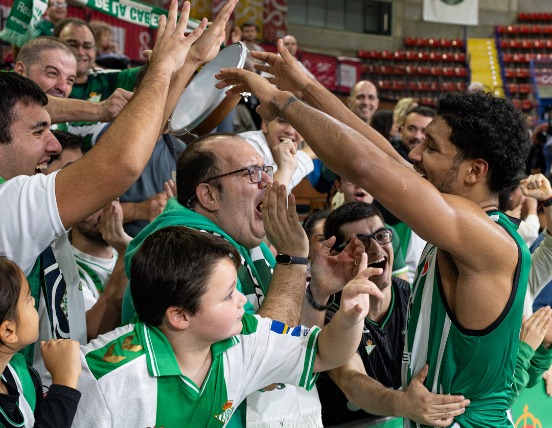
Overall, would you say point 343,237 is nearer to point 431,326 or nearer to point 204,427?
point 431,326

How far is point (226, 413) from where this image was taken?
191 centimetres

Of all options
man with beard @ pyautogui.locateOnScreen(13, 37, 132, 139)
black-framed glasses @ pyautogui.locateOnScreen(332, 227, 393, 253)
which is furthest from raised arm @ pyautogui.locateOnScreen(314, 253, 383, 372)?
man with beard @ pyautogui.locateOnScreen(13, 37, 132, 139)

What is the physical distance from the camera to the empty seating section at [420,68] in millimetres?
18922

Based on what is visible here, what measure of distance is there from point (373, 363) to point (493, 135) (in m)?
1.05

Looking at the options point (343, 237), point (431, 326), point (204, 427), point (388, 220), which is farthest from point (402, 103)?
point (204, 427)

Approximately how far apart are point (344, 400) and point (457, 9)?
16.1 m

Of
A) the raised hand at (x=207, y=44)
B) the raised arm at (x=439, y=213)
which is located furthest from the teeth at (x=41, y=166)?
the raised arm at (x=439, y=213)

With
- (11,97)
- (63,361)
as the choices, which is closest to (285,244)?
(63,361)

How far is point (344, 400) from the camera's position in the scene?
8.75 feet

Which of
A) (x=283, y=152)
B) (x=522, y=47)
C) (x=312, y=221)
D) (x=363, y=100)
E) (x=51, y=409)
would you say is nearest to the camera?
(x=51, y=409)

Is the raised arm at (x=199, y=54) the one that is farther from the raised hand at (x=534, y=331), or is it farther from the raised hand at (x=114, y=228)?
the raised hand at (x=534, y=331)

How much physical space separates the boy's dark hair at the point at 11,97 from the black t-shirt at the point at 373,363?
123cm

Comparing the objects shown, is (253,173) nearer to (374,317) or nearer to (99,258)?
(374,317)

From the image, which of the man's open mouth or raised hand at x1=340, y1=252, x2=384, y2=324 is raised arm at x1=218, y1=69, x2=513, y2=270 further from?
the man's open mouth
